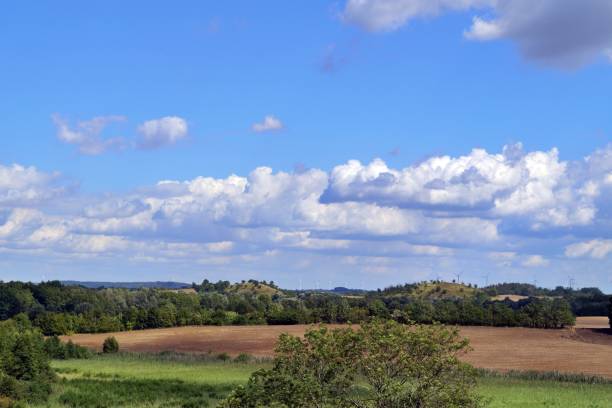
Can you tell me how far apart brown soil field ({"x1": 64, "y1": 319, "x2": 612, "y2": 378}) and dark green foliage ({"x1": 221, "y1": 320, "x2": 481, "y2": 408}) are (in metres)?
66.7

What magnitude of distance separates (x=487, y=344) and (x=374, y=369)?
10471cm

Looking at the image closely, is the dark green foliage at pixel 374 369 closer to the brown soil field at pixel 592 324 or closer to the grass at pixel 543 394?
the grass at pixel 543 394

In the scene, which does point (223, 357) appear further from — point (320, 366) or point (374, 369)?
point (374, 369)

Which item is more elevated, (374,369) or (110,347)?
(374,369)

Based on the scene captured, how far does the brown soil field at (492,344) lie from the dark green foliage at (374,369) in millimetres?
66692

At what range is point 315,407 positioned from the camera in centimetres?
2453

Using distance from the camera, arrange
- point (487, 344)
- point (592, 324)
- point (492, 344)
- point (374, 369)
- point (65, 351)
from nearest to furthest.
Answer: point (374, 369), point (65, 351), point (487, 344), point (492, 344), point (592, 324)

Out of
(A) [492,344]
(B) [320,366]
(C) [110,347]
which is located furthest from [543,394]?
(C) [110,347]

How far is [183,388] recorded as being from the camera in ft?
230

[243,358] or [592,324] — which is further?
[592,324]

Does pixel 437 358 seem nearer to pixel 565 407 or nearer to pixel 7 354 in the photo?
pixel 565 407

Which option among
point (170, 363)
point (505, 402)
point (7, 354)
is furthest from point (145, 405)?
point (170, 363)

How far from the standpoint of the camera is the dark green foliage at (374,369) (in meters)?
24.7

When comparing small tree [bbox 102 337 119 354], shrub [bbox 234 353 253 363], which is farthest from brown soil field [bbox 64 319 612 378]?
shrub [bbox 234 353 253 363]
